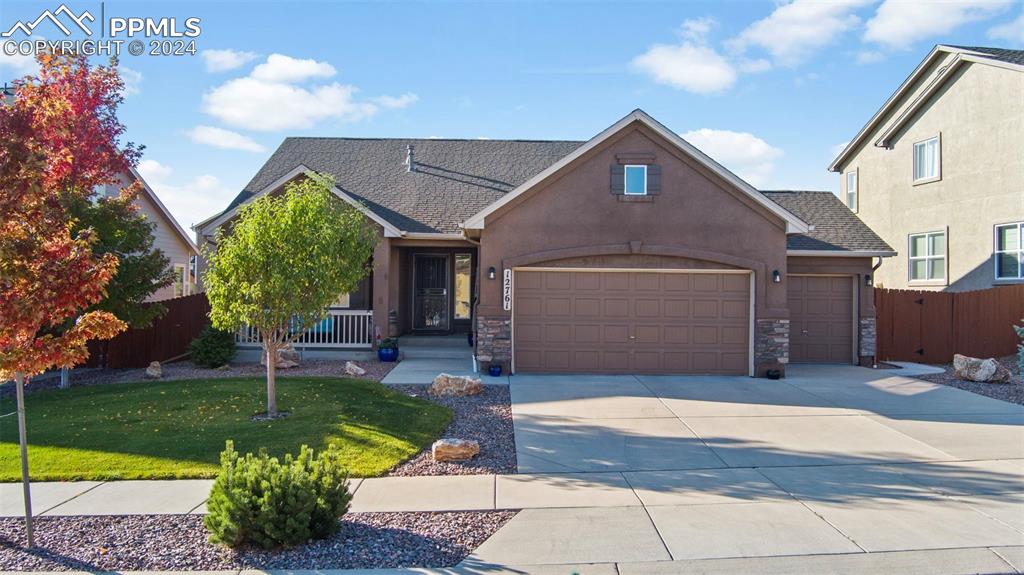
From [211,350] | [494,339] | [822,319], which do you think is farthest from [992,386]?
[211,350]

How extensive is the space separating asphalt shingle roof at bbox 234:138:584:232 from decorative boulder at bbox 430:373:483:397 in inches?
207

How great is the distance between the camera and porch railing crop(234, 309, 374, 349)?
16.0 meters

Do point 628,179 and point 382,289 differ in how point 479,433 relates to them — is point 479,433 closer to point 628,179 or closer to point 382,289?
point 628,179

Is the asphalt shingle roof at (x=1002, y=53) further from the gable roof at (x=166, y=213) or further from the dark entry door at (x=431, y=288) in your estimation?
the gable roof at (x=166, y=213)

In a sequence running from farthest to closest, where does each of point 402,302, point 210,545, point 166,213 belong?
point 166,213 → point 402,302 → point 210,545

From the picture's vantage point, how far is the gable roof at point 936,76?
17.5 meters

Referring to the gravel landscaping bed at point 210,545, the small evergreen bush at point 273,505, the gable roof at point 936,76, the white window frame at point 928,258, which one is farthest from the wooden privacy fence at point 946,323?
the small evergreen bush at point 273,505

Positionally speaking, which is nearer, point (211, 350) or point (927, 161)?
point (211, 350)

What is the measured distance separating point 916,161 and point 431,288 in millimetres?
15222

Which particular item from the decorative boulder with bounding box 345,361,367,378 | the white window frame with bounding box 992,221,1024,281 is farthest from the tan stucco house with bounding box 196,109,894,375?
the white window frame with bounding box 992,221,1024,281

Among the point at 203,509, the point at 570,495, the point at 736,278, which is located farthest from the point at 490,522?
the point at 736,278

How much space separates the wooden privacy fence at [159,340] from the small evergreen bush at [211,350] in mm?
1056

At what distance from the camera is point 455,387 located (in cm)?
1158

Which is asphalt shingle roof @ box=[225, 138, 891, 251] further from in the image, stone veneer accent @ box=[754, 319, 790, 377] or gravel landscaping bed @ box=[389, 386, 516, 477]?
gravel landscaping bed @ box=[389, 386, 516, 477]
